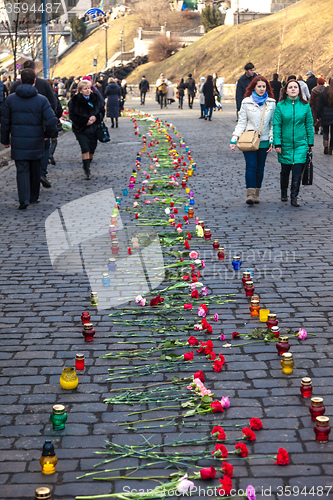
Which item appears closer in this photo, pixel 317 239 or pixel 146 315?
pixel 146 315

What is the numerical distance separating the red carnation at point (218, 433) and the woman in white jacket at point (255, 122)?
7.12 meters

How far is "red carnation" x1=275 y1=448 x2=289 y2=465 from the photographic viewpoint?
368cm

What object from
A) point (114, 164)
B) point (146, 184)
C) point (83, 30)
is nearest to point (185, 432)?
point (146, 184)

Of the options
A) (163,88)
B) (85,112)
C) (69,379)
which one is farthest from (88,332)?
(163,88)

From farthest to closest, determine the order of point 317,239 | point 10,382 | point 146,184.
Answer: point 146,184
point 317,239
point 10,382

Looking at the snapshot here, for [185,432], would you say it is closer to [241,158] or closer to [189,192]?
[189,192]

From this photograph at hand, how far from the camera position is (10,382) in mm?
4824

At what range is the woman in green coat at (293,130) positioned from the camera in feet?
34.7

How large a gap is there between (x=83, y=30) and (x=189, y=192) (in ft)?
379

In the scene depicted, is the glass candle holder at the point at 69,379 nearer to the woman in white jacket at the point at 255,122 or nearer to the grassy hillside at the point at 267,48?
the woman in white jacket at the point at 255,122

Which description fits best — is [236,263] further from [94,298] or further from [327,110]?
[327,110]

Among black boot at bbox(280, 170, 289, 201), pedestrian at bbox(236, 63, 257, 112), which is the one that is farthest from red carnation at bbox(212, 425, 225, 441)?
pedestrian at bbox(236, 63, 257, 112)

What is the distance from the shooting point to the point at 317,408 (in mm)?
4129

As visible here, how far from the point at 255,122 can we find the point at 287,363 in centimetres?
646
